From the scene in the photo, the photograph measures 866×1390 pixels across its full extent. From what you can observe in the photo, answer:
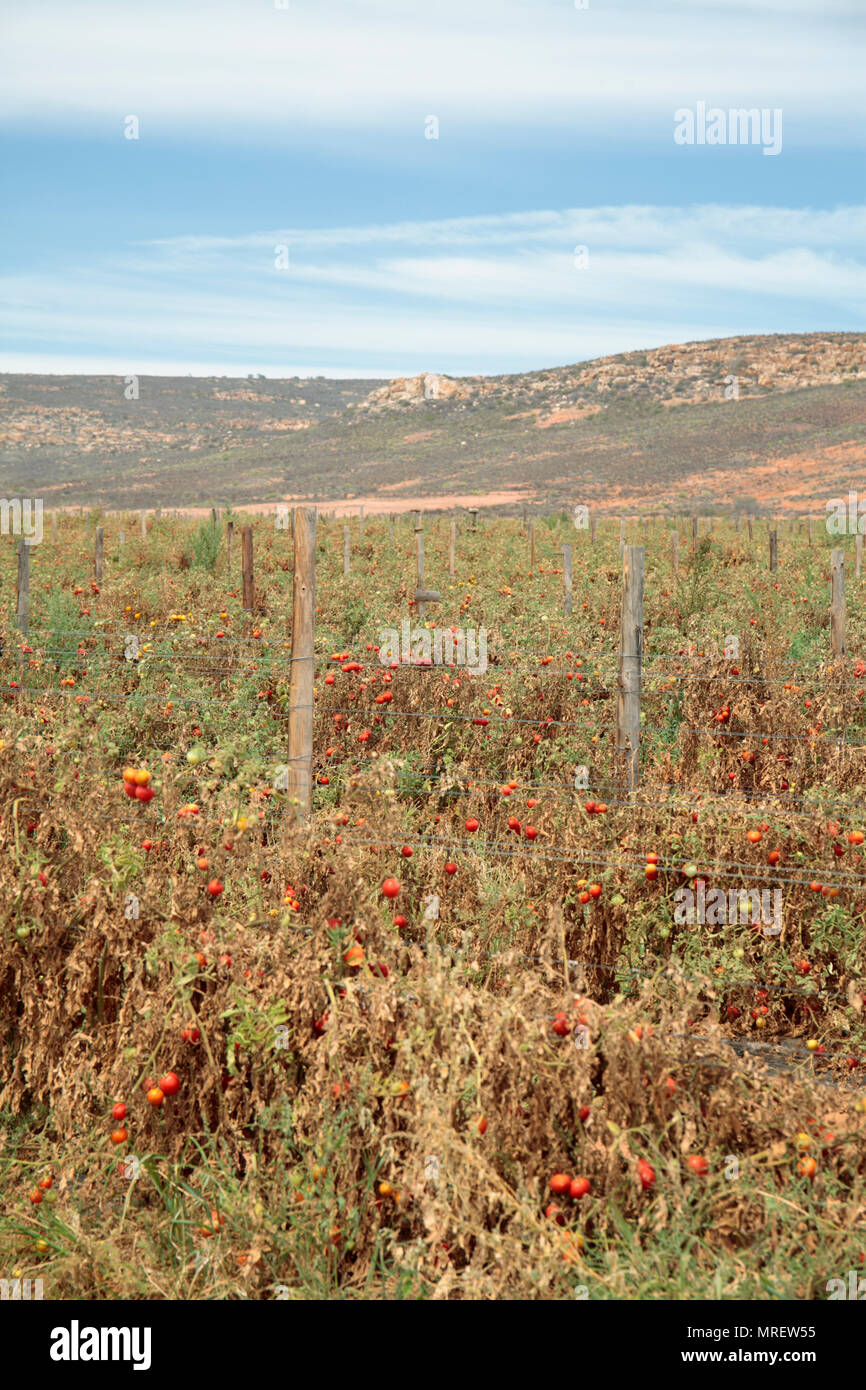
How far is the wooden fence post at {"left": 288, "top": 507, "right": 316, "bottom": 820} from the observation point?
4660 millimetres

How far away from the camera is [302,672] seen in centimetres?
471

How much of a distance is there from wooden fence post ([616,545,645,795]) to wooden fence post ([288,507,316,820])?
180cm

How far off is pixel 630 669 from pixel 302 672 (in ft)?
6.39

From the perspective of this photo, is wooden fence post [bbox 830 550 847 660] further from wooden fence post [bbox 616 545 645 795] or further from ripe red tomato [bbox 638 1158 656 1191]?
ripe red tomato [bbox 638 1158 656 1191]

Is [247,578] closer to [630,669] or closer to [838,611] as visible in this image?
[838,611]

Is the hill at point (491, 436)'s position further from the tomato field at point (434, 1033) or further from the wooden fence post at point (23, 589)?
the tomato field at point (434, 1033)

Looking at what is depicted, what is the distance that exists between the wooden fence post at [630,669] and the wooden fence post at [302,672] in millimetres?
1803

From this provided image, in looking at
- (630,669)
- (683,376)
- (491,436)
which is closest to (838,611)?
(630,669)

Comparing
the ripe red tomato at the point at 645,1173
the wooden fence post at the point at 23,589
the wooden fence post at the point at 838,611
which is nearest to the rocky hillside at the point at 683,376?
the wooden fence post at the point at 838,611

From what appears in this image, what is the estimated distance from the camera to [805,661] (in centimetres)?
803

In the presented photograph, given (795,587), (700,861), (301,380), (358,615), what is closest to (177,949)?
(700,861)

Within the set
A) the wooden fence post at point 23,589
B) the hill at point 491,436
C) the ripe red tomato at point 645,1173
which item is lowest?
the ripe red tomato at point 645,1173

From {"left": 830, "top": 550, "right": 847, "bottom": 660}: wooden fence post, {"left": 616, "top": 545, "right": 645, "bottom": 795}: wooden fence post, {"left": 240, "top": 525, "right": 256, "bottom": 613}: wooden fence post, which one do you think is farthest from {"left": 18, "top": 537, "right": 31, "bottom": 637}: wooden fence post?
{"left": 830, "top": 550, "right": 847, "bottom": 660}: wooden fence post

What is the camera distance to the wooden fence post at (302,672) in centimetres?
466
